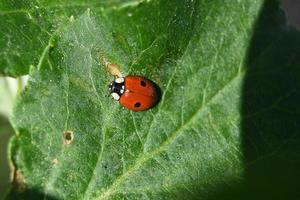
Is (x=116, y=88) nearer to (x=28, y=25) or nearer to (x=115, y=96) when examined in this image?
(x=115, y=96)

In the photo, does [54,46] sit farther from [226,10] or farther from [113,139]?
[226,10]

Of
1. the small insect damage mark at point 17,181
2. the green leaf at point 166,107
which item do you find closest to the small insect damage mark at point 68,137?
the green leaf at point 166,107

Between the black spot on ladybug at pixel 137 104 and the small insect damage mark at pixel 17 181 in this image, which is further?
the black spot on ladybug at pixel 137 104

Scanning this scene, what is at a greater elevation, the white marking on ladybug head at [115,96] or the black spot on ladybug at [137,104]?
the black spot on ladybug at [137,104]

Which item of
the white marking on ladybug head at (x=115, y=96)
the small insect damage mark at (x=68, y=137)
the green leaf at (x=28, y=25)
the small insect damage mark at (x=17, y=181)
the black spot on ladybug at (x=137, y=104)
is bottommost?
the small insect damage mark at (x=17, y=181)

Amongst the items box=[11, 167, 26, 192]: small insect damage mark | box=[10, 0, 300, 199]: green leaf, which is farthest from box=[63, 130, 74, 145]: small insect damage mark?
box=[11, 167, 26, 192]: small insect damage mark

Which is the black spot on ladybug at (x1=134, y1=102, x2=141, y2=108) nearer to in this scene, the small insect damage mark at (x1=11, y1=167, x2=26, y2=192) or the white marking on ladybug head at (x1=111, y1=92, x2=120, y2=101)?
the white marking on ladybug head at (x1=111, y1=92, x2=120, y2=101)

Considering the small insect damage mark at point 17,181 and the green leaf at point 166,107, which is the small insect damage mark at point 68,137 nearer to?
the green leaf at point 166,107

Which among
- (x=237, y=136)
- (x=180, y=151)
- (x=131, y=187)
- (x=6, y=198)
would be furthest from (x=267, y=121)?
(x=6, y=198)
